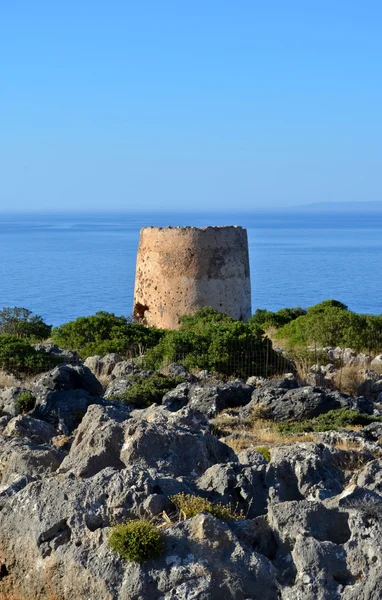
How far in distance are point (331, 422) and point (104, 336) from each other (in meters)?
9.39

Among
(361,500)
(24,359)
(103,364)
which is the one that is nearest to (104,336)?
(103,364)

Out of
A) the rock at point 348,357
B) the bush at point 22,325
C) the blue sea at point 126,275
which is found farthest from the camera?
the blue sea at point 126,275

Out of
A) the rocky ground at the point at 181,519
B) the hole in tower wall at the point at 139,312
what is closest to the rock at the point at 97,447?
the rocky ground at the point at 181,519

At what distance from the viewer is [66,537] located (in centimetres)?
633

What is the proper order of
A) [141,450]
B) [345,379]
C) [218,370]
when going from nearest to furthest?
1. [141,450]
2. [345,379]
3. [218,370]

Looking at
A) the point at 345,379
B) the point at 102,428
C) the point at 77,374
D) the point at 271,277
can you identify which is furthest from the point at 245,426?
the point at 271,277

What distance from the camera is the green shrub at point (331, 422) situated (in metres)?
11.9

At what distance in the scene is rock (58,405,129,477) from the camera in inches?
289

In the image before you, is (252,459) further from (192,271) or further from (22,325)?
(22,325)

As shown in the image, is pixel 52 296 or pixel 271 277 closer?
pixel 52 296

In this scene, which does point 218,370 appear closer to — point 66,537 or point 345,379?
point 345,379

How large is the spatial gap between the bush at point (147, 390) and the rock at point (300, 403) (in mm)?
1413

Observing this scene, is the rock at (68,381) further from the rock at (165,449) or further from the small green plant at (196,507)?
the small green plant at (196,507)

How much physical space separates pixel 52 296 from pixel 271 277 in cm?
1926
